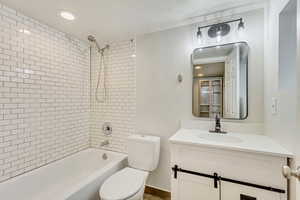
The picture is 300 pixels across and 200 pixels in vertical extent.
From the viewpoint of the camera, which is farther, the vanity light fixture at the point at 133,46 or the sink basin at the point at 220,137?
the vanity light fixture at the point at 133,46

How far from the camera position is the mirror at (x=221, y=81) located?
1.59m

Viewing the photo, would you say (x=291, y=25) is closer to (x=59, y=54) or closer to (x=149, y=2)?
(x=149, y=2)

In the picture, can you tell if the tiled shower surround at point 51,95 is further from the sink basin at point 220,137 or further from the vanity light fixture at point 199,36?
the sink basin at point 220,137

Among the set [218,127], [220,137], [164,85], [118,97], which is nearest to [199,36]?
[164,85]

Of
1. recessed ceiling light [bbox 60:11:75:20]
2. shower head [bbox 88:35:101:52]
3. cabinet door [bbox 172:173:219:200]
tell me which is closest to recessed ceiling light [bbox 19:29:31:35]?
recessed ceiling light [bbox 60:11:75:20]

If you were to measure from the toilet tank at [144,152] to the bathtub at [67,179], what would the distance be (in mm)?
274

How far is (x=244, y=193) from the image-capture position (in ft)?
3.75

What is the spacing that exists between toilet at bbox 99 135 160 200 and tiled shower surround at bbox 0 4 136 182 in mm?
406

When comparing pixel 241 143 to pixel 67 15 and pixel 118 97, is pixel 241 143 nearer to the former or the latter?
pixel 118 97

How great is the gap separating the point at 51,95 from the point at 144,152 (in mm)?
1462

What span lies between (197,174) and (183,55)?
1.38 metres

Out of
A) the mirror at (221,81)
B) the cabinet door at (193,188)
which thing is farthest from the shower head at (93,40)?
the cabinet door at (193,188)

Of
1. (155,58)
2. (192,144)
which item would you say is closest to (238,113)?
(192,144)

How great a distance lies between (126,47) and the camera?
7.49ft
